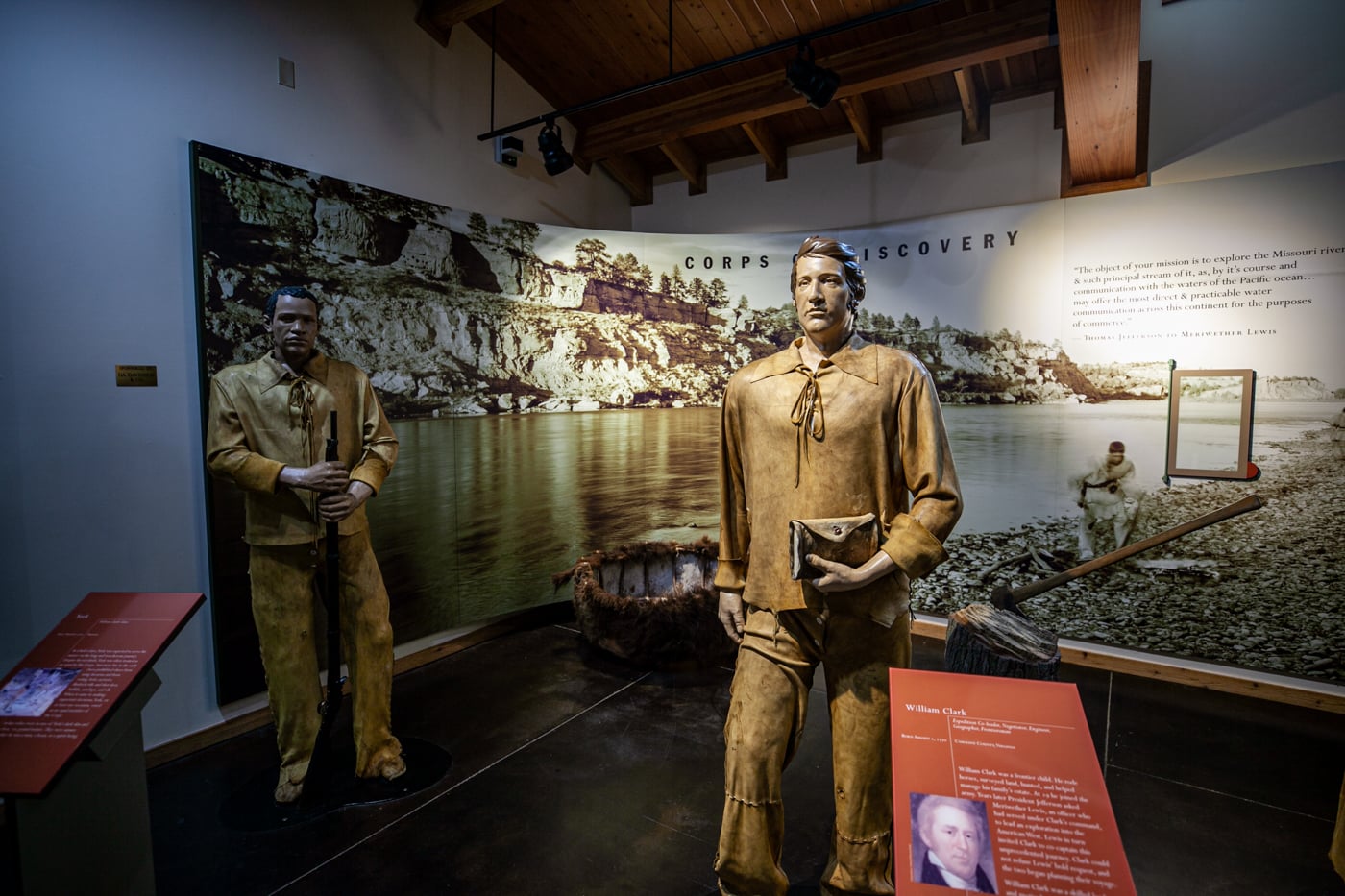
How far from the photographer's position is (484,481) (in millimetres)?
4605

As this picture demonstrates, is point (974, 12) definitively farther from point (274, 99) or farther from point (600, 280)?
point (274, 99)

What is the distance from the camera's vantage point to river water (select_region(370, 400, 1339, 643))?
162 inches

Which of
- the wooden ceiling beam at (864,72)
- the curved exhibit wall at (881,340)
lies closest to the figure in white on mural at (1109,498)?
the curved exhibit wall at (881,340)

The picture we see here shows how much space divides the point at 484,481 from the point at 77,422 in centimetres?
216

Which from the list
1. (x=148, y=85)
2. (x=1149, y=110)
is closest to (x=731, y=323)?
(x=1149, y=110)

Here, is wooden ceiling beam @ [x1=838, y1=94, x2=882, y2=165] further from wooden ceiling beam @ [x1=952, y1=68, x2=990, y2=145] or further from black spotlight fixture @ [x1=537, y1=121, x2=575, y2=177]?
black spotlight fixture @ [x1=537, y1=121, x2=575, y2=177]

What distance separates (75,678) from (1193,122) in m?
5.67

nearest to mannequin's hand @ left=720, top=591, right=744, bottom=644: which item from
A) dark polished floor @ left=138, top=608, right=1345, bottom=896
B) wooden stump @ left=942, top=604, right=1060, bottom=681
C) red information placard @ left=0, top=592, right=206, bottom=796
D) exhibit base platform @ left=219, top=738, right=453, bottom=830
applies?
dark polished floor @ left=138, top=608, right=1345, bottom=896

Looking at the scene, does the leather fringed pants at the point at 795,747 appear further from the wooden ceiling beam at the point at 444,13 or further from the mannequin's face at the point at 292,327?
the wooden ceiling beam at the point at 444,13

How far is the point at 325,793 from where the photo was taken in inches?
110

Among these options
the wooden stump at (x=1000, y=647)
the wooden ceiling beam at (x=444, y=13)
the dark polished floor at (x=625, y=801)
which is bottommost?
the dark polished floor at (x=625, y=801)

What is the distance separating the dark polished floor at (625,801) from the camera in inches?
91.4

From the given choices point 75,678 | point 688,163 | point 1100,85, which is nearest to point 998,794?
point 75,678

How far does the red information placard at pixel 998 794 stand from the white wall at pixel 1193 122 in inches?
166
